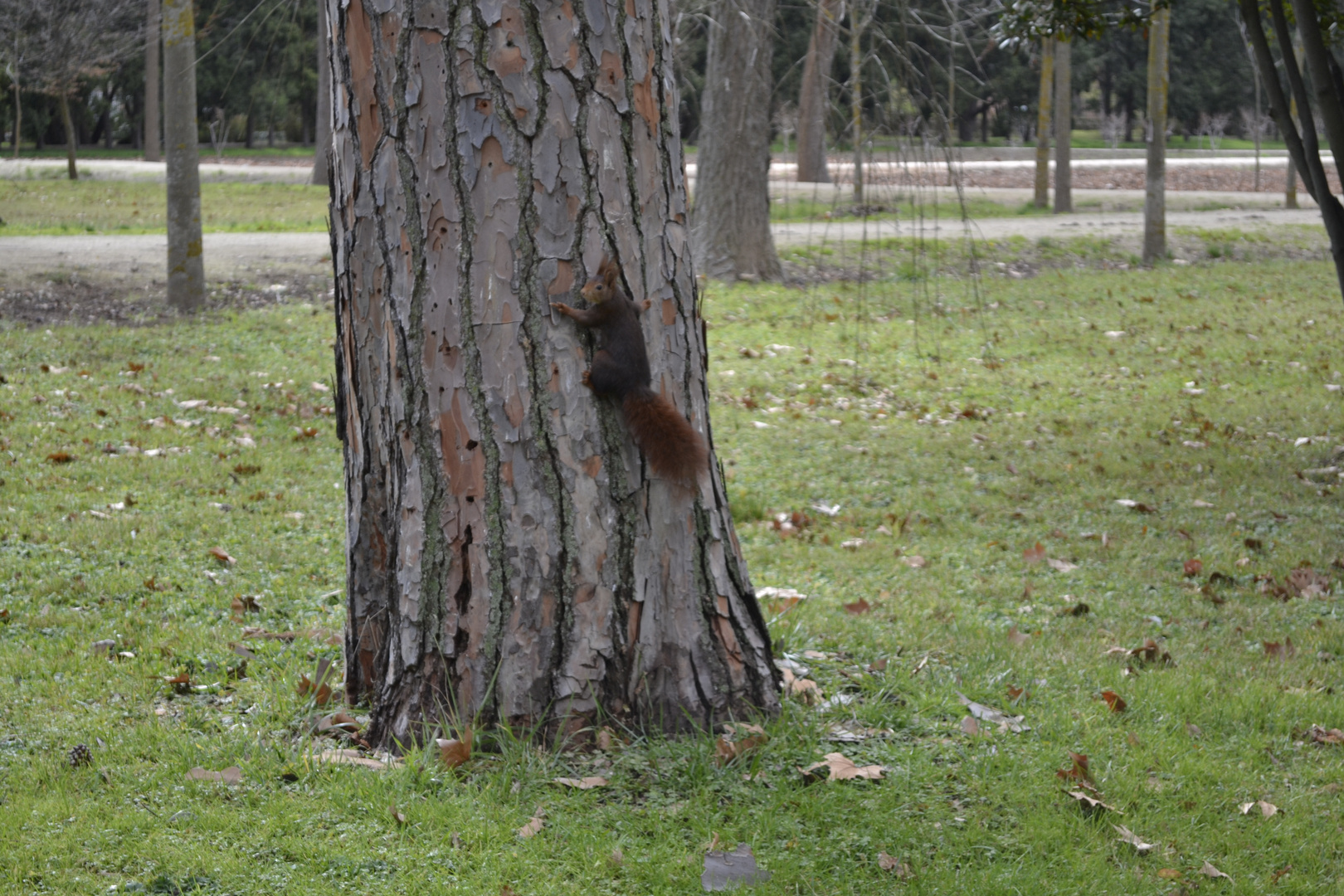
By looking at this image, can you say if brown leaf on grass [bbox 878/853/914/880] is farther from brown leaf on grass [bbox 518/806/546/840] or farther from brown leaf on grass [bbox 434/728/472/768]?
brown leaf on grass [bbox 434/728/472/768]

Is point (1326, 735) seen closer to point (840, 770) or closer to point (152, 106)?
point (840, 770)

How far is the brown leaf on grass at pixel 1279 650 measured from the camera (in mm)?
4465

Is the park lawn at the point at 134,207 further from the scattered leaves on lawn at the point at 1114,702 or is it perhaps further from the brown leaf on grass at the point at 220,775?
the scattered leaves on lawn at the point at 1114,702

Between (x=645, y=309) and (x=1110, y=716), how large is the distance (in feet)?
6.82

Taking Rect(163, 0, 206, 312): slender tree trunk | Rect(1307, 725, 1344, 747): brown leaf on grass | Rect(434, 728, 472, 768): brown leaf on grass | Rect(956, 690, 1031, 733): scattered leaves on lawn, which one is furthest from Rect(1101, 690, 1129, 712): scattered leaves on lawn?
Rect(163, 0, 206, 312): slender tree trunk

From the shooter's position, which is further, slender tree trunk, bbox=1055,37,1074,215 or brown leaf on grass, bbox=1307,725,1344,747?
slender tree trunk, bbox=1055,37,1074,215

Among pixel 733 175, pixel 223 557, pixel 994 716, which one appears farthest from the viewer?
pixel 733 175

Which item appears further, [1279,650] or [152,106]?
[152,106]

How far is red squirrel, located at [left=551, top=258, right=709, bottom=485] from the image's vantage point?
3.03 metres

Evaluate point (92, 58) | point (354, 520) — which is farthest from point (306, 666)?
point (92, 58)

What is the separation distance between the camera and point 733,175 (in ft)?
44.9

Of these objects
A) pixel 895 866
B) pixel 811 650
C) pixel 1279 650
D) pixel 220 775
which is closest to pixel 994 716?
pixel 811 650

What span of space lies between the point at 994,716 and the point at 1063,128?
1870cm

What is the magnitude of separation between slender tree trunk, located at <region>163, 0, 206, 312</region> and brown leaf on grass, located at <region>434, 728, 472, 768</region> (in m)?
8.26
